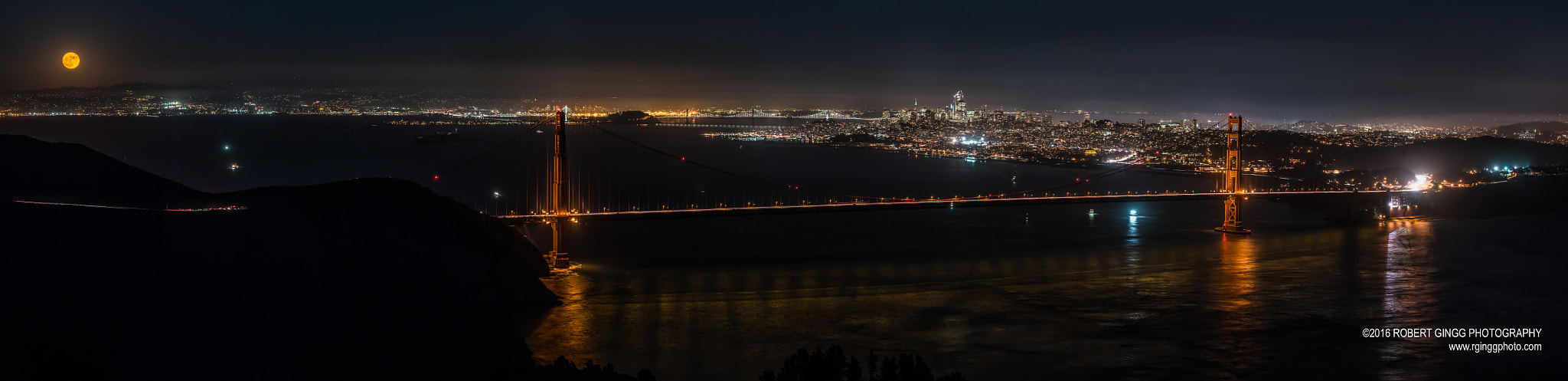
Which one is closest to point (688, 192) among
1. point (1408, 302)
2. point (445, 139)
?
point (1408, 302)

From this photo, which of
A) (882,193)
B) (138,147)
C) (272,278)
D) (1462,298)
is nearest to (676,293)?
A: (272,278)

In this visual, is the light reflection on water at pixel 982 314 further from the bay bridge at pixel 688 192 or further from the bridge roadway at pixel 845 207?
the bay bridge at pixel 688 192

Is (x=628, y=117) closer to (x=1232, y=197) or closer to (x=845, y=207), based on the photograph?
(x=1232, y=197)

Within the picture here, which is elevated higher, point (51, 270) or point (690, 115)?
point (690, 115)

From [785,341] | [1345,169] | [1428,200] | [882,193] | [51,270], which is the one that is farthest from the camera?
[1345,169]

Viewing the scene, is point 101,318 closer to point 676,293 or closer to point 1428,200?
point 676,293

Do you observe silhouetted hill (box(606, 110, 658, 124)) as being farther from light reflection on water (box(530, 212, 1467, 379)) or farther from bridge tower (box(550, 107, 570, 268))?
light reflection on water (box(530, 212, 1467, 379))

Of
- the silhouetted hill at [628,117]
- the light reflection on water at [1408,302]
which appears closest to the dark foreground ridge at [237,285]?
the light reflection on water at [1408,302]
